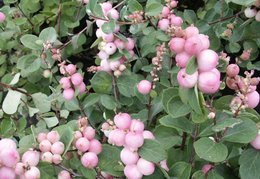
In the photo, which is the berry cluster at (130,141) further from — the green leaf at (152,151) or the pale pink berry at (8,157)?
the pale pink berry at (8,157)

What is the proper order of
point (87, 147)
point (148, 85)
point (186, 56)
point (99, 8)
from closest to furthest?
point (186, 56) → point (87, 147) → point (148, 85) → point (99, 8)

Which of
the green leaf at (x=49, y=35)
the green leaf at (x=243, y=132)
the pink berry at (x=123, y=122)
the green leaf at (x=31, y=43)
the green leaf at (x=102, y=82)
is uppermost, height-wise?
the pink berry at (x=123, y=122)

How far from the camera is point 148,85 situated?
1.02m

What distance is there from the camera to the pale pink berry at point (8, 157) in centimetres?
74

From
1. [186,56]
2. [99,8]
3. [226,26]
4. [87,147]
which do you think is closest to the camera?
[186,56]

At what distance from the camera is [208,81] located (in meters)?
0.72

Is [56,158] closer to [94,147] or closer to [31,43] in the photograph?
[94,147]

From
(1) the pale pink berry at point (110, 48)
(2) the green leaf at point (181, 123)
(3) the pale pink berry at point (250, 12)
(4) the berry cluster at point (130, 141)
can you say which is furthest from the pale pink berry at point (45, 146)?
(3) the pale pink berry at point (250, 12)

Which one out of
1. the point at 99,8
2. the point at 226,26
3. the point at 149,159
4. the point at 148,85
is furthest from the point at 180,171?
the point at 226,26

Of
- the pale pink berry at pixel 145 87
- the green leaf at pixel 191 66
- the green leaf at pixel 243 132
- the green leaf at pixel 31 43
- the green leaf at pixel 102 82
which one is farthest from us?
the green leaf at pixel 31 43

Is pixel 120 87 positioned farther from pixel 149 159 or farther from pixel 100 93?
pixel 149 159

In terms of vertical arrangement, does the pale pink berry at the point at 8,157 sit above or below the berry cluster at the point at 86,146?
above

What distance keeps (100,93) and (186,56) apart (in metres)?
0.47

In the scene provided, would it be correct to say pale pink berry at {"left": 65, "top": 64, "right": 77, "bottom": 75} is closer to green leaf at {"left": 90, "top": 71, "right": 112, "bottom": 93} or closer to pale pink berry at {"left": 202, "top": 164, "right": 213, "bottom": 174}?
green leaf at {"left": 90, "top": 71, "right": 112, "bottom": 93}
